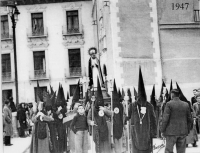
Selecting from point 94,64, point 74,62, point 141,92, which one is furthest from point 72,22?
point 141,92

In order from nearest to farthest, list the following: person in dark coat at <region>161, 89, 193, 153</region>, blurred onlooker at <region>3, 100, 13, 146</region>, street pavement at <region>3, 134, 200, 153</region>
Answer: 1. person in dark coat at <region>161, 89, 193, 153</region>
2. street pavement at <region>3, 134, 200, 153</region>
3. blurred onlooker at <region>3, 100, 13, 146</region>

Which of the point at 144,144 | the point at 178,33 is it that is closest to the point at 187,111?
the point at 144,144

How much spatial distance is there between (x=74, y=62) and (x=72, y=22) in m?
0.85

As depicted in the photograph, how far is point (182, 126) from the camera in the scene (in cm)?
469

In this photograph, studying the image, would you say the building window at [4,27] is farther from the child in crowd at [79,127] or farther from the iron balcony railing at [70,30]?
the child in crowd at [79,127]

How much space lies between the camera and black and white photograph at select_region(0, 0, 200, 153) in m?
5.80

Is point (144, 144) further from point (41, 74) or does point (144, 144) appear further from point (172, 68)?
point (41, 74)

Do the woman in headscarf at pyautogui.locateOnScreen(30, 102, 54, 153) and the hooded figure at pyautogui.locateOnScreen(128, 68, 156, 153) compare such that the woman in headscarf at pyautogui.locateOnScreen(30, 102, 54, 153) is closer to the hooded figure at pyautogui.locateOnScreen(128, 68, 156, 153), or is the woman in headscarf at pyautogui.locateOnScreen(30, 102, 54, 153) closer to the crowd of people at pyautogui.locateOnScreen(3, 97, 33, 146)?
the crowd of people at pyautogui.locateOnScreen(3, 97, 33, 146)

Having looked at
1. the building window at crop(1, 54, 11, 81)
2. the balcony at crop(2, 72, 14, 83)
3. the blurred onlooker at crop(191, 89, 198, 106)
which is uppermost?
the building window at crop(1, 54, 11, 81)

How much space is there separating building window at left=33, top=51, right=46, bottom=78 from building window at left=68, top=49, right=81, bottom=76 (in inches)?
20.9

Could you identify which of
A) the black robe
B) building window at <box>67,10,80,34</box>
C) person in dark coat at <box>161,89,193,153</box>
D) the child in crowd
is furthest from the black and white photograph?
person in dark coat at <box>161,89,193,153</box>

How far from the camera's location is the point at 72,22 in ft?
23.1

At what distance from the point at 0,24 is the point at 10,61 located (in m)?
0.82

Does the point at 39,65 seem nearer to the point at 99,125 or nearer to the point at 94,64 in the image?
the point at 94,64
